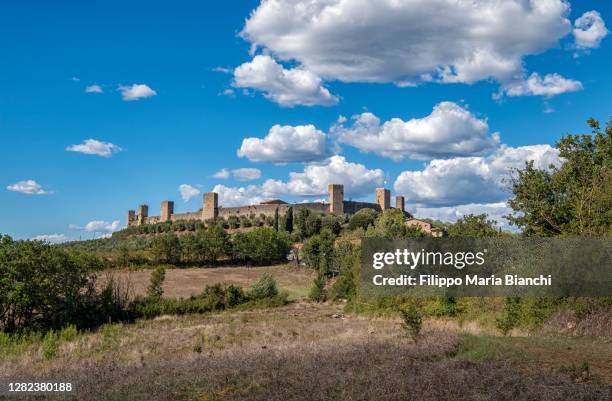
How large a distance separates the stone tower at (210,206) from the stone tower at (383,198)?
3512 cm

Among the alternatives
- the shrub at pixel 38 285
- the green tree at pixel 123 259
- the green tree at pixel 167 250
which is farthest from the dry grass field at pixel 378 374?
the green tree at pixel 167 250

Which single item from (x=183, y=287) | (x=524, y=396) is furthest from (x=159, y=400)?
(x=183, y=287)

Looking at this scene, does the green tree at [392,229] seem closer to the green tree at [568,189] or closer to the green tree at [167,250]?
the green tree at [568,189]

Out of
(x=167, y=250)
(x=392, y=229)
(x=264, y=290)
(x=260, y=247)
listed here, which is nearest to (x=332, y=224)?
(x=260, y=247)

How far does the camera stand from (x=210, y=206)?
11200 centimetres

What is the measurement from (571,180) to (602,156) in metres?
2.23

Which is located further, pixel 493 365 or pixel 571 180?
pixel 571 180

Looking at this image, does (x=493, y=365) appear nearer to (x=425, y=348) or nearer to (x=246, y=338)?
(x=425, y=348)

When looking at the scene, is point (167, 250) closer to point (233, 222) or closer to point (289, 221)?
point (289, 221)

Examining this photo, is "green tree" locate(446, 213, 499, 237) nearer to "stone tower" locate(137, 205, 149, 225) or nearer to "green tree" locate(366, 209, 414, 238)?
"green tree" locate(366, 209, 414, 238)

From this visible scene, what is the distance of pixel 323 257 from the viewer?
161 ft

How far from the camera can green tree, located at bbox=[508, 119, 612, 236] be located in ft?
57.4

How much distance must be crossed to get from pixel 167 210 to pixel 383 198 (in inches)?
1958

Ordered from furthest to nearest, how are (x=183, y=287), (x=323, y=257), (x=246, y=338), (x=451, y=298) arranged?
1. (x=323, y=257)
2. (x=183, y=287)
3. (x=451, y=298)
4. (x=246, y=338)
